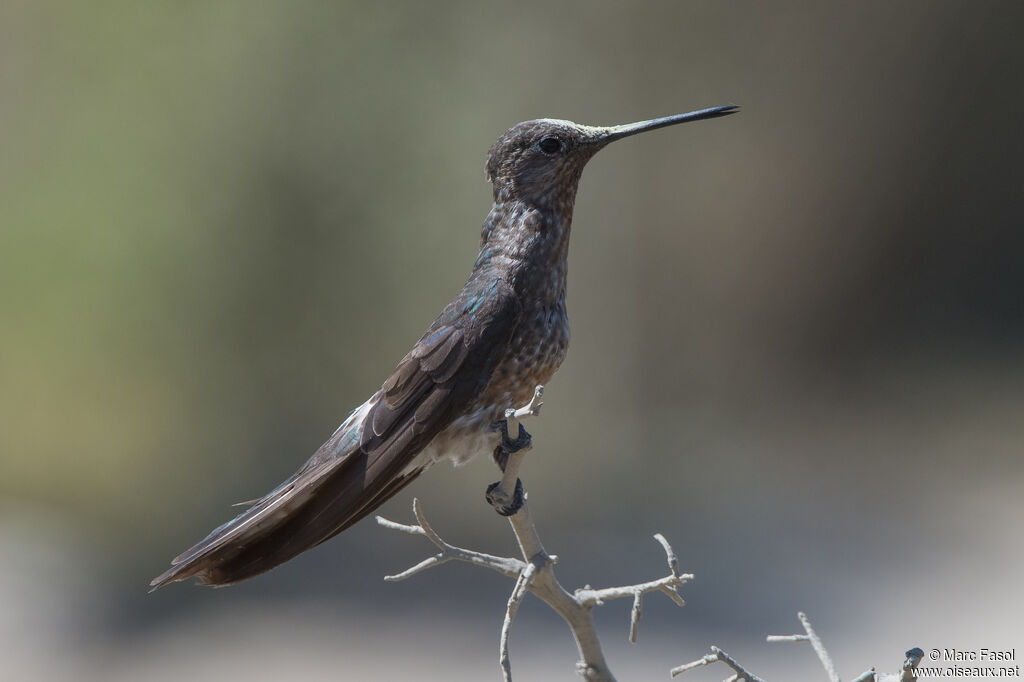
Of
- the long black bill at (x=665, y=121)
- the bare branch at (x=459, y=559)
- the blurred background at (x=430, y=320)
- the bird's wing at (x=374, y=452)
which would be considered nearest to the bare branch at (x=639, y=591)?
the bare branch at (x=459, y=559)

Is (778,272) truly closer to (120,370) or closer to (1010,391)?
(1010,391)

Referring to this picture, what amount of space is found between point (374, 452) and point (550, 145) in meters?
0.72

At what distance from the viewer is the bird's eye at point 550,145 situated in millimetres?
2123

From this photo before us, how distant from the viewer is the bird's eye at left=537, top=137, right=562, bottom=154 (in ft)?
6.97

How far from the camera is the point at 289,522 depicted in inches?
71.6

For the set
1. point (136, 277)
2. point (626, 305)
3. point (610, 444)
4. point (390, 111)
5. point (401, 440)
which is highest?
point (390, 111)

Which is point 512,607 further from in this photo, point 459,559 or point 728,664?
point 728,664

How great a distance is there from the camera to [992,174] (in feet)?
24.6

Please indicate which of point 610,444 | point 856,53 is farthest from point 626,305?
point 856,53

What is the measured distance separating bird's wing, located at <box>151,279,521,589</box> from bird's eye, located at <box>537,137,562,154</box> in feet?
0.98

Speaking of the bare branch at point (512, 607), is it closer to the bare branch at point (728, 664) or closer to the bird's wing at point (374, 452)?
the bare branch at point (728, 664)

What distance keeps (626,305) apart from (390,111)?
6.22 ft

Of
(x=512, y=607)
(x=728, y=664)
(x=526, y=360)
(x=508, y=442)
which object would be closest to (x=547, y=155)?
(x=526, y=360)

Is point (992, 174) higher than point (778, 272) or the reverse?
higher
